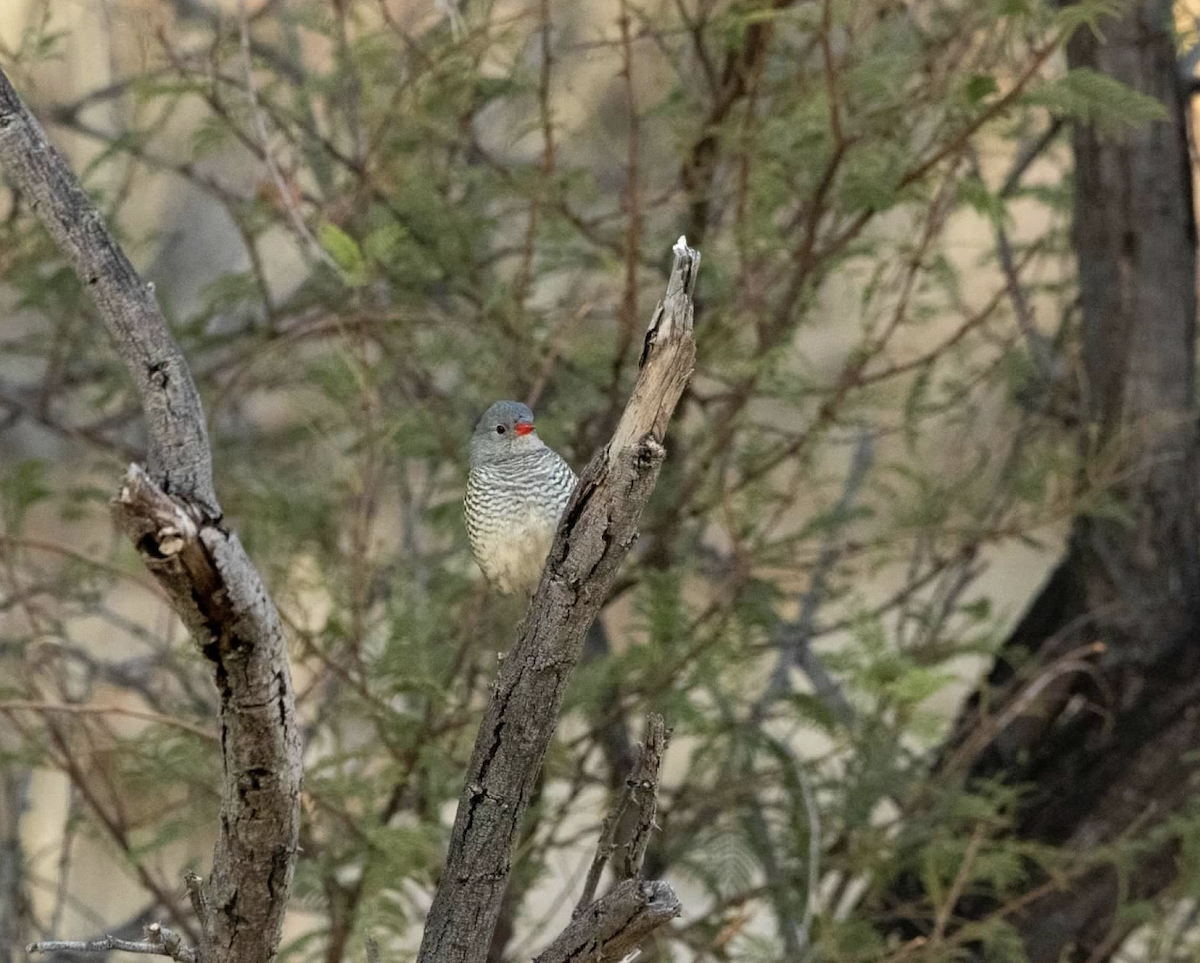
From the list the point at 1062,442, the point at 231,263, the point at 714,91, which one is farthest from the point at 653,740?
the point at 231,263

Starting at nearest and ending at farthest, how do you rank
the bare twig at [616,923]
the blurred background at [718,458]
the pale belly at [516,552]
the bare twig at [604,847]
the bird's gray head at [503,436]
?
the bare twig at [616,923], the bare twig at [604,847], the pale belly at [516,552], the bird's gray head at [503,436], the blurred background at [718,458]

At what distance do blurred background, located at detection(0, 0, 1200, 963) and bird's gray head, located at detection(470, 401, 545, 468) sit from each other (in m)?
0.51

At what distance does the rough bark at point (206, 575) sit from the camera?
1.48 meters

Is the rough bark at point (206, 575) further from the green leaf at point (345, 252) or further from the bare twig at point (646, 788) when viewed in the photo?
the green leaf at point (345, 252)

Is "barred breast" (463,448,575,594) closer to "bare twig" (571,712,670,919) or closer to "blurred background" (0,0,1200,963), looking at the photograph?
"bare twig" (571,712,670,919)

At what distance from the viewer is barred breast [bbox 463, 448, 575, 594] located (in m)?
2.43

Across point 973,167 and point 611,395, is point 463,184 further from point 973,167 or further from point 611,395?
point 973,167

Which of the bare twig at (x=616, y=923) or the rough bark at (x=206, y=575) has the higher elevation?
the rough bark at (x=206, y=575)

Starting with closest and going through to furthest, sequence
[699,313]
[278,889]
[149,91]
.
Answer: [278,889]
[149,91]
[699,313]

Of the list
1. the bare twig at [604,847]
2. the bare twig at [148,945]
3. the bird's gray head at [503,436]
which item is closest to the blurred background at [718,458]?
the bird's gray head at [503,436]

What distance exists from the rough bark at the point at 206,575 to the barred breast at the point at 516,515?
0.70 m

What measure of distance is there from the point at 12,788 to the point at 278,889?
307 centimetres

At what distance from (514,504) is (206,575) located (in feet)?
3.23

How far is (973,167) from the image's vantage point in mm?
4156
